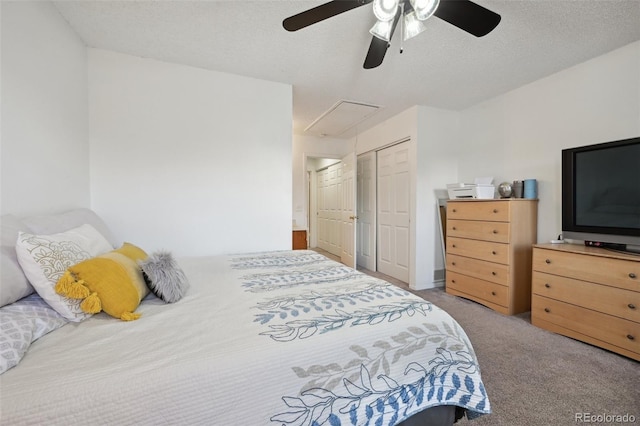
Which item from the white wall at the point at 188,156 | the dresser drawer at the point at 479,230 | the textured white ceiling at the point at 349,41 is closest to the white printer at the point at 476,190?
the dresser drawer at the point at 479,230

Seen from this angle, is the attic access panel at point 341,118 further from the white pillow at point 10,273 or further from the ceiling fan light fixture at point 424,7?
the white pillow at point 10,273

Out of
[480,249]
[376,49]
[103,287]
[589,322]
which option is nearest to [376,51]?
[376,49]

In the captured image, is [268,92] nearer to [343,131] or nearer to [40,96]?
[40,96]

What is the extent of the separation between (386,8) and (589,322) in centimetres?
262

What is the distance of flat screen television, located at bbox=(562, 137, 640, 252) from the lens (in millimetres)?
1891

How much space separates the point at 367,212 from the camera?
15.2ft

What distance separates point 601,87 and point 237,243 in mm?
3607

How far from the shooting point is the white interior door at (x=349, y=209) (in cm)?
407

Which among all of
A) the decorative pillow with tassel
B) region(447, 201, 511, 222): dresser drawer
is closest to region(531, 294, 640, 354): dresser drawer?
region(447, 201, 511, 222): dresser drawer

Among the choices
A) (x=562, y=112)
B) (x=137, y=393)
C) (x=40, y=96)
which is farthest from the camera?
(x=562, y=112)

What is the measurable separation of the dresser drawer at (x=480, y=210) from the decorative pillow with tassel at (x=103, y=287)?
2988mm

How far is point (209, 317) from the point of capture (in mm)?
975

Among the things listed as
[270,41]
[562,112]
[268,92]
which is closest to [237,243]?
[268,92]

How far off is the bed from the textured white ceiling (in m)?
1.86
